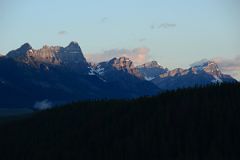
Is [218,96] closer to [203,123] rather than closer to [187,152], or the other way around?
[203,123]

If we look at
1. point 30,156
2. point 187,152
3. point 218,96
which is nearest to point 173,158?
point 187,152

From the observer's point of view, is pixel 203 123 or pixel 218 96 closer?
pixel 203 123

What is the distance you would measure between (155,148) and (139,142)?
23.6 ft

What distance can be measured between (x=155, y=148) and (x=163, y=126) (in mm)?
13472

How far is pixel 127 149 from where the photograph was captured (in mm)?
184125

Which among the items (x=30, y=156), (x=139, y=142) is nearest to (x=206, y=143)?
(x=139, y=142)

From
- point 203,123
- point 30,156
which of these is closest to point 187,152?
point 203,123

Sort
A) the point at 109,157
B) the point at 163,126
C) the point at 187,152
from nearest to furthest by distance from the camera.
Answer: the point at 187,152 < the point at 109,157 < the point at 163,126

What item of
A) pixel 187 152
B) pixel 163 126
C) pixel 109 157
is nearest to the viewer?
pixel 187 152

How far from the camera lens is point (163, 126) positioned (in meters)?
194

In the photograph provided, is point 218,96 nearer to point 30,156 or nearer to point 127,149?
point 127,149

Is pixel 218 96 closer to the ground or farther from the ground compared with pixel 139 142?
farther from the ground

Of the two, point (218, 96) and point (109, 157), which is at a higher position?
point (218, 96)

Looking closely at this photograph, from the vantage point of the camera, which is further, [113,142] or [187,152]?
[113,142]
